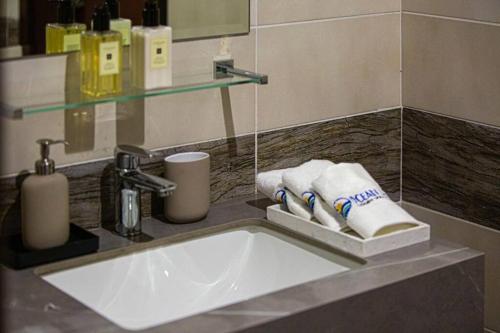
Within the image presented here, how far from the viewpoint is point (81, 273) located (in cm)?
136

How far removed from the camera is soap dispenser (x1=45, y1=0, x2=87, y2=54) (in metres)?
1.35

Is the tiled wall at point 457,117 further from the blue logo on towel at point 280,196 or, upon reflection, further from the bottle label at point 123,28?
the bottle label at point 123,28

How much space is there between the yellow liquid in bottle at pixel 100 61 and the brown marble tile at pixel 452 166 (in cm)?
84

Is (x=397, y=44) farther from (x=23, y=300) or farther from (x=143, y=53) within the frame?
(x=23, y=300)

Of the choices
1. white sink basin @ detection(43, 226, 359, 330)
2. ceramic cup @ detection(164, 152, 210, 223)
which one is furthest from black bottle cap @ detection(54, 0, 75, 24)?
white sink basin @ detection(43, 226, 359, 330)

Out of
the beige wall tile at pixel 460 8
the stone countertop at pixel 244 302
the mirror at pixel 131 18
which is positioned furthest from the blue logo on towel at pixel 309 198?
the beige wall tile at pixel 460 8

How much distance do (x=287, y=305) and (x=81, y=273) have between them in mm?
387

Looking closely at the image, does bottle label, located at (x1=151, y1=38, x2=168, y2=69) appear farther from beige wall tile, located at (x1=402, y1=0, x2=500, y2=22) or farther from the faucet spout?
beige wall tile, located at (x1=402, y1=0, x2=500, y2=22)

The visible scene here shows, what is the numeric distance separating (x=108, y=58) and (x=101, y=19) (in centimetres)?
7

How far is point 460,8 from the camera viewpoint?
1.76m

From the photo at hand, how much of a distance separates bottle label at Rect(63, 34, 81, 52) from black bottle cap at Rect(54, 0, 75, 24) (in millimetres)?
28

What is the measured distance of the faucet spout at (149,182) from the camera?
1.36 metres

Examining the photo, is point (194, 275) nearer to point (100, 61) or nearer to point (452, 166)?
point (100, 61)

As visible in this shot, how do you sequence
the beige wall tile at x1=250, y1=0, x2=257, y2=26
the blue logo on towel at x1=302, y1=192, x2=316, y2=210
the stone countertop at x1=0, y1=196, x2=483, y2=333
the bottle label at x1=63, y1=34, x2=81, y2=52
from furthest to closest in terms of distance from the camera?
the beige wall tile at x1=250, y1=0, x2=257, y2=26, the blue logo on towel at x1=302, y1=192, x2=316, y2=210, the bottle label at x1=63, y1=34, x2=81, y2=52, the stone countertop at x1=0, y1=196, x2=483, y2=333
